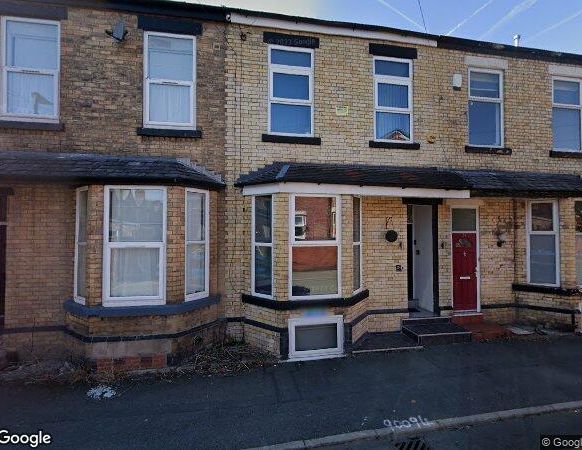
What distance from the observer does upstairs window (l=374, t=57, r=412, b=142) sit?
24.7ft

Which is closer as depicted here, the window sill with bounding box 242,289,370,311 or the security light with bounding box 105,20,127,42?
the window sill with bounding box 242,289,370,311

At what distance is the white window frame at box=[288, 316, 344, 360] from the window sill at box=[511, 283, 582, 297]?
474 cm

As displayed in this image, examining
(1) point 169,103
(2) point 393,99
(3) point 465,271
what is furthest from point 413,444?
(1) point 169,103

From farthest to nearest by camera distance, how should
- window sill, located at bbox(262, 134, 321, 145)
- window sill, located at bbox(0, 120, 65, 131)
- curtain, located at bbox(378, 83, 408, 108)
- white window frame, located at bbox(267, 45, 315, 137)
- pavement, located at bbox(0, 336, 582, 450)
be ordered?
curtain, located at bbox(378, 83, 408, 108)
white window frame, located at bbox(267, 45, 315, 137)
window sill, located at bbox(262, 134, 321, 145)
window sill, located at bbox(0, 120, 65, 131)
pavement, located at bbox(0, 336, 582, 450)

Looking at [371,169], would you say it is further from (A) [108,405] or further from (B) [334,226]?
(A) [108,405]

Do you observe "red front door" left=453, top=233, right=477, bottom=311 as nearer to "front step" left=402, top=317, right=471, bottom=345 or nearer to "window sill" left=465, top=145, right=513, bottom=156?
"front step" left=402, top=317, right=471, bottom=345

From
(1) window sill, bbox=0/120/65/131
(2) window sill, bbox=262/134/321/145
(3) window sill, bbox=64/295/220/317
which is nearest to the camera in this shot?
(3) window sill, bbox=64/295/220/317

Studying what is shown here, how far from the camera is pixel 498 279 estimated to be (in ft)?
26.5

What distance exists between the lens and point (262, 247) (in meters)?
6.65

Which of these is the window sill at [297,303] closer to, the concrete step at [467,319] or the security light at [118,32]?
the concrete step at [467,319]

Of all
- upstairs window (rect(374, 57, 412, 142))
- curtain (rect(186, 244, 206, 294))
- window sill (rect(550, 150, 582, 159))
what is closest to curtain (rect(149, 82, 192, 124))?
curtain (rect(186, 244, 206, 294))

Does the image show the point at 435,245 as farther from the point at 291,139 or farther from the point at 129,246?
the point at 129,246

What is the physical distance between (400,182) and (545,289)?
4529 millimetres

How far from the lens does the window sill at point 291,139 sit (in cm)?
690
